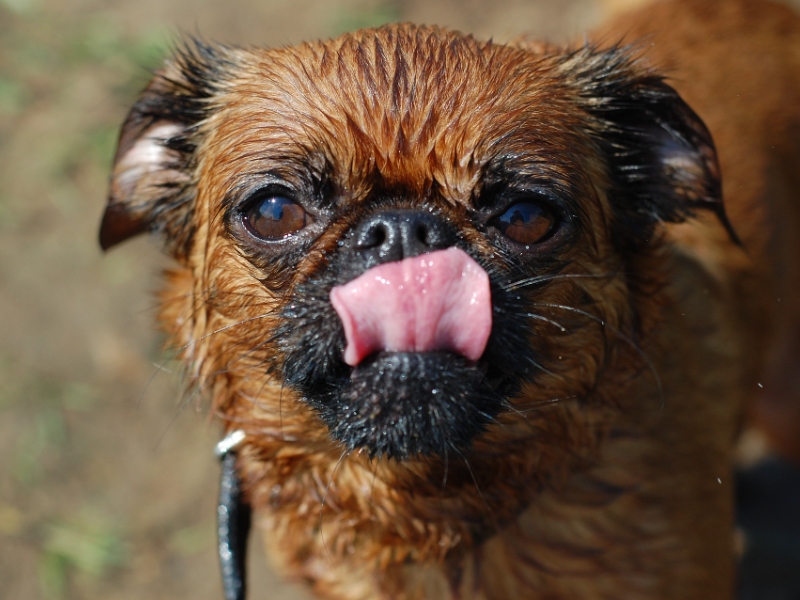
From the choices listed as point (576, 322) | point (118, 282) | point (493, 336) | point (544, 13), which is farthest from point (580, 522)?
point (544, 13)

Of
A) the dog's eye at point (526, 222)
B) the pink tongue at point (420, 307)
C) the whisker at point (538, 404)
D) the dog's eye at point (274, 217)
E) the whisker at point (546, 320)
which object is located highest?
the dog's eye at point (274, 217)

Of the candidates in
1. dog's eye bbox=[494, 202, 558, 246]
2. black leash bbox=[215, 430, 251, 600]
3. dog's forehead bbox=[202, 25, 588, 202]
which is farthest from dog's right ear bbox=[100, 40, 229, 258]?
dog's eye bbox=[494, 202, 558, 246]

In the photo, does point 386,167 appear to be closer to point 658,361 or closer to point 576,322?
point 576,322

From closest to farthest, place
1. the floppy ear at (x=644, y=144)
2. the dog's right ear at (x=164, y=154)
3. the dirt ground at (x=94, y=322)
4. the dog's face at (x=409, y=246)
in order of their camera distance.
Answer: the dog's face at (x=409, y=246) < the floppy ear at (x=644, y=144) < the dog's right ear at (x=164, y=154) < the dirt ground at (x=94, y=322)

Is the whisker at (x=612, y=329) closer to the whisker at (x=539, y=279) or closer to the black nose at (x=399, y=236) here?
the whisker at (x=539, y=279)

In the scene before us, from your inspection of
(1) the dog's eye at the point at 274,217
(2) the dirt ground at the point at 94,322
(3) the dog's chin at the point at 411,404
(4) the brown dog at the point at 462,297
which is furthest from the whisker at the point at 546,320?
(2) the dirt ground at the point at 94,322

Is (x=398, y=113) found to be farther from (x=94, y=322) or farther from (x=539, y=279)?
(x=94, y=322)
